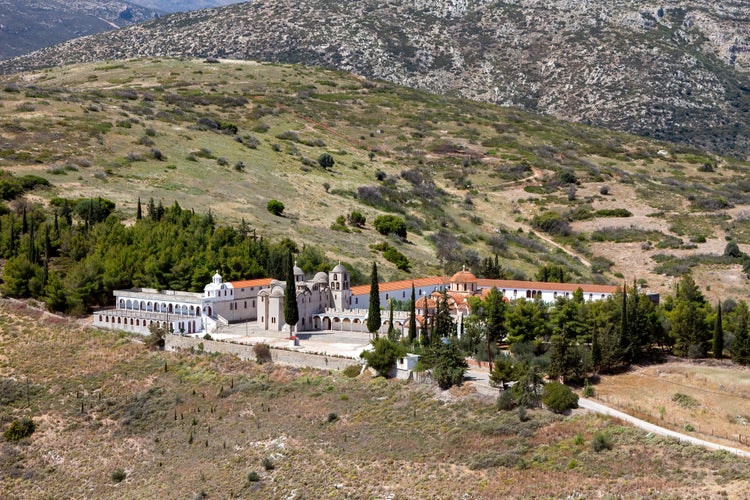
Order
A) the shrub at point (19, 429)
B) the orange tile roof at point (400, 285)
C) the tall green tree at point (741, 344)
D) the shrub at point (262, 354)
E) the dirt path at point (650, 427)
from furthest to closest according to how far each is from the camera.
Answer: the orange tile roof at point (400, 285) < the shrub at point (262, 354) < the tall green tree at point (741, 344) < the shrub at point (19, 429) < the dirt path at point (650, 427)

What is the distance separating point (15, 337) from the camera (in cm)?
5997

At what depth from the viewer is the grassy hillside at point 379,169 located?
90250 mm

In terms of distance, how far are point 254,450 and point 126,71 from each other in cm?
12807

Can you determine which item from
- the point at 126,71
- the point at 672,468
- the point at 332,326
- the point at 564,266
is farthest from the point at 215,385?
the point at 126,71

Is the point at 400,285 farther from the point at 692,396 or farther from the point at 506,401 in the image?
the point at 692,396

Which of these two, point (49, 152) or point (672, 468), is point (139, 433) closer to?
point (672, 468)

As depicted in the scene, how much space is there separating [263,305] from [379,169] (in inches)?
2436

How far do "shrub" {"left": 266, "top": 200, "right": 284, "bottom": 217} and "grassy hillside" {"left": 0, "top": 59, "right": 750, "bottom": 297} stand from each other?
78.6 inches

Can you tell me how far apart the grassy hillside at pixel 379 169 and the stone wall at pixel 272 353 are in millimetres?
24709

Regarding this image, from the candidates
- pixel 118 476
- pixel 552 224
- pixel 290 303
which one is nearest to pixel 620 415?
pixel 290 303

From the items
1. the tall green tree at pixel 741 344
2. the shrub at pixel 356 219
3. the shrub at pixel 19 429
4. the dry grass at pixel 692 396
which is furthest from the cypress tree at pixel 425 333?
the shrub at pixel 356 219

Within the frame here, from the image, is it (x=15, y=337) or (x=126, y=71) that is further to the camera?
(x=126, y=71)

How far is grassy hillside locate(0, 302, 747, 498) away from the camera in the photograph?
3897cm

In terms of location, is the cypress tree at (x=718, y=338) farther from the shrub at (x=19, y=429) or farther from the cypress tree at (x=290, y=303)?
the shrub at (x=19, y=429)
